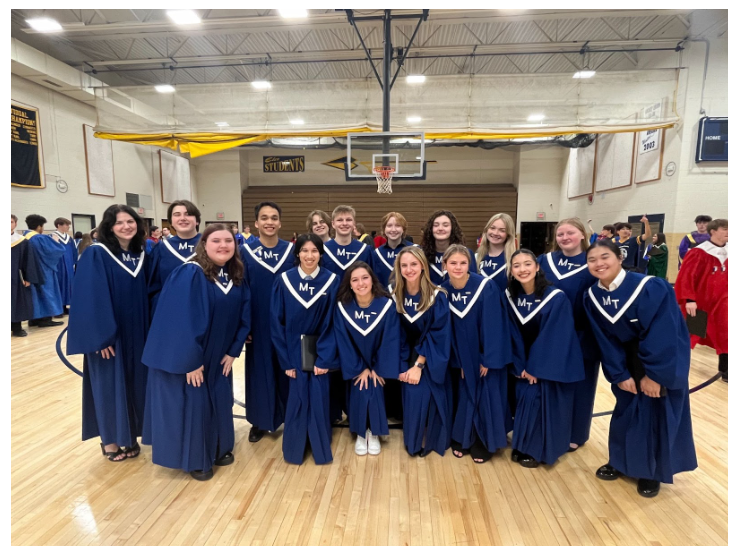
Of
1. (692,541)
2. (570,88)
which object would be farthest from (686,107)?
(692,541)

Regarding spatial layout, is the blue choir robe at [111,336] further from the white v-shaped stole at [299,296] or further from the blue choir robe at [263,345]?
the white v-shaped stole at [299,296]

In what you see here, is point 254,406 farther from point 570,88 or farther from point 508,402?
point 570,88

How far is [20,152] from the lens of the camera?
7938 millimetres

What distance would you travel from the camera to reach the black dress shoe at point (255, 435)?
303 centimetres

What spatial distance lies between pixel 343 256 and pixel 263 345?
1.09 m

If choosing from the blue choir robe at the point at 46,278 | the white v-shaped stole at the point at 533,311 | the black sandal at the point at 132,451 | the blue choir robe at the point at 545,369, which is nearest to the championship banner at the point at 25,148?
the blue choir robe at the point at 46,278

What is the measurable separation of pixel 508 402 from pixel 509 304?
779mm

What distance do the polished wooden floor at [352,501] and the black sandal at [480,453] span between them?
0.05 meters

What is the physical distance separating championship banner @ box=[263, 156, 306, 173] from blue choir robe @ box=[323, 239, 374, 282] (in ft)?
41.6

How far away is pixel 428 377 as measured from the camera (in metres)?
2.74

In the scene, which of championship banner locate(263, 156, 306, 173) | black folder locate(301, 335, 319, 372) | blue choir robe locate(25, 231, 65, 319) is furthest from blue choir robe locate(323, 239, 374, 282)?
championship banner locate(263, 156, 306, 173)

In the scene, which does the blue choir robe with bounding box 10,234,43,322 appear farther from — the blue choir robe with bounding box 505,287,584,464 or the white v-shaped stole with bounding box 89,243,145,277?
the blue choir robe with bounding box 505,287,584,464

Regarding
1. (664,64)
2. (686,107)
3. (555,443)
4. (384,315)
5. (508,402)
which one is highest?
(664,64)

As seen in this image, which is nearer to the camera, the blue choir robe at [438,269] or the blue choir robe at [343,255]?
the blue choir robe at [438,269]
